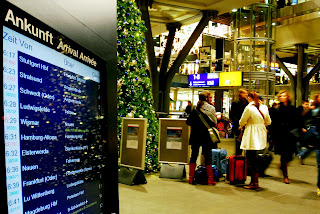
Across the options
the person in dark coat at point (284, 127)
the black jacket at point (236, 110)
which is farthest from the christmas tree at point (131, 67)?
the person in dark coat at point (284, 127)

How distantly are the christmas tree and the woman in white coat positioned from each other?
2267mm

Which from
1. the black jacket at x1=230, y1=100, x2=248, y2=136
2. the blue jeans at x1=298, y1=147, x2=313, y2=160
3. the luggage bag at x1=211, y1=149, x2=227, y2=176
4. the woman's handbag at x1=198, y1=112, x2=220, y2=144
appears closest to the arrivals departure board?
the blue jeans at x1=298, y1=147, x2=313, y2=160

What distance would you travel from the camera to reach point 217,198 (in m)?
6.23

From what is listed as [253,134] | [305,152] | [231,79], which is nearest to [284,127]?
[253,134]

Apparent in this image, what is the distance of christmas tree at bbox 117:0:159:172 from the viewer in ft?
24.2

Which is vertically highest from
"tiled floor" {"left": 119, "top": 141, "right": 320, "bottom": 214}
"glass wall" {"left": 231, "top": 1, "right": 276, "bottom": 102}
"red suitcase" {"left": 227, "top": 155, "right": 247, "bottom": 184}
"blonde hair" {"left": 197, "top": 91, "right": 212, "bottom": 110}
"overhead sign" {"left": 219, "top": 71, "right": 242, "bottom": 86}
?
"glass wall" {"left": 231, "top": 1, "right": 276, "bottom": 102}

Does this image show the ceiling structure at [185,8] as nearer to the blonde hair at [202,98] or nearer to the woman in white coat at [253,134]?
the blonde hair at [202,98]

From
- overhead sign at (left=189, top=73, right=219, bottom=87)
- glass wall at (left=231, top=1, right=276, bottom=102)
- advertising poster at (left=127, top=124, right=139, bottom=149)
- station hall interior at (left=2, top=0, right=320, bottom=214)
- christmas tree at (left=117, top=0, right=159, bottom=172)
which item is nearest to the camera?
station hall interior at (left=2, top=0, right=320, bottom=214)

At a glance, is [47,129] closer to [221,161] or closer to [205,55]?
[221,161]

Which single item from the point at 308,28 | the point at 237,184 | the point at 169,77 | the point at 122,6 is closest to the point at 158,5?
the point at 169,77

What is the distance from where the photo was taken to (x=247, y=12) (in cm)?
1750

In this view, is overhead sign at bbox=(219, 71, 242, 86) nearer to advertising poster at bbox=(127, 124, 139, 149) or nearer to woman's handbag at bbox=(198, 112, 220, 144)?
woman's handbag at bbox=(198, 112, 220, 144)

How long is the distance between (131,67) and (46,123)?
21.2 ft

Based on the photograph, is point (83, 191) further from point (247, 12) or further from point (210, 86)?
point (247, 12)
